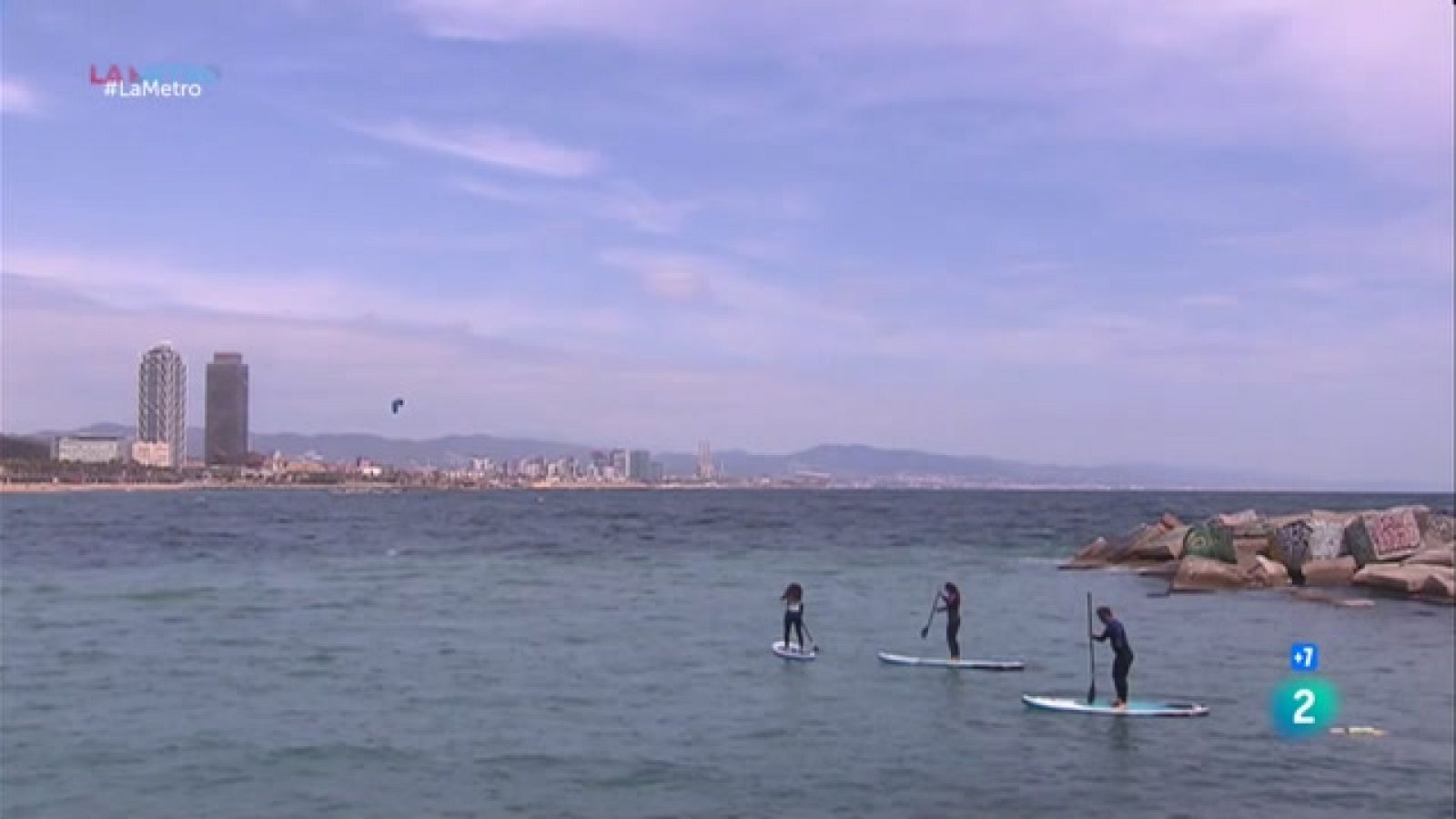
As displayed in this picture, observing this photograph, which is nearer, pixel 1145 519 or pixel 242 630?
pixel 242 630

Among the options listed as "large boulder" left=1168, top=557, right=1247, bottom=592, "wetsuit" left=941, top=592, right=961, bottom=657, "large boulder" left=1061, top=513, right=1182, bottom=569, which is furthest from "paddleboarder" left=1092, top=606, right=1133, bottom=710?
"large boulder" left=1061, top=513, right=1182, bottom=569

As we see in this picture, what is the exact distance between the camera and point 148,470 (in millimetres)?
193125

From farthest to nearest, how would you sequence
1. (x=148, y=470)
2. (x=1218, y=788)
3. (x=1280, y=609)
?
1. (x=148, y=470)
2. (x=1280, y=609)
3. (x=1218, y=788)

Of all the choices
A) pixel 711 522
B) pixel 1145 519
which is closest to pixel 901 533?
pixel 711 522

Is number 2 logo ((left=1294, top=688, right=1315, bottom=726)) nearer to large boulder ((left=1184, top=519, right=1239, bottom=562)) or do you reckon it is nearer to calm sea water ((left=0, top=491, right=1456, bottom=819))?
calm sea water ((left=0, top=491, right=1456, bottom=819))

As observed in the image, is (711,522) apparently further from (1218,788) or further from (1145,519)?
(1218,788)

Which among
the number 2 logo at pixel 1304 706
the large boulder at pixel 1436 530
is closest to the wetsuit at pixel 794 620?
the number 2 logo at pixel 1304 706

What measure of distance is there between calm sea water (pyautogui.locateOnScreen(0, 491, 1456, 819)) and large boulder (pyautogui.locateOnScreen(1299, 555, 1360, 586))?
404 cm

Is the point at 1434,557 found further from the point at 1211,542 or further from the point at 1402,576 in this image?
the point at 1211,542

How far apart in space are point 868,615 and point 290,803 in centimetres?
2399

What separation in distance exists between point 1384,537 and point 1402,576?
20.2ft

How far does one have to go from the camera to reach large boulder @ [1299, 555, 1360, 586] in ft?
149

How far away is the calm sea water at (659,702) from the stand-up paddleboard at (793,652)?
1.11ft

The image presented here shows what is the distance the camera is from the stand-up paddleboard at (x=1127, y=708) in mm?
21344
